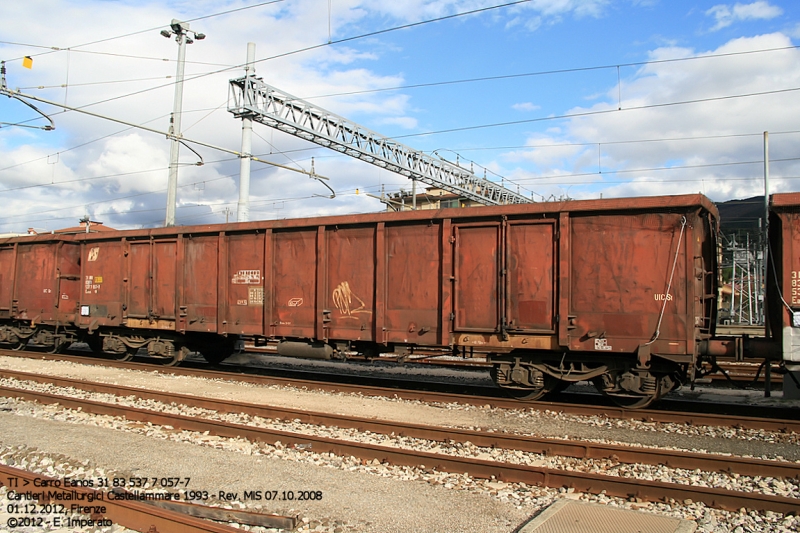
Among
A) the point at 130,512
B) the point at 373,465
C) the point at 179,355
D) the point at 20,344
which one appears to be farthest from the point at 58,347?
the point at 130,512

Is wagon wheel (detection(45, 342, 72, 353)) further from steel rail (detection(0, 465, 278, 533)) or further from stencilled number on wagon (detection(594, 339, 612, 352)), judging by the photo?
stencilled number on wagon (detection(594, 339, 612, 352))

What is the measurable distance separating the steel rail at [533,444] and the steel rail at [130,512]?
3.48 metres

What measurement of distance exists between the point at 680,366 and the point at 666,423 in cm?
Result: 93

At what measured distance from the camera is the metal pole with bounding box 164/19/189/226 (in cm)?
2075

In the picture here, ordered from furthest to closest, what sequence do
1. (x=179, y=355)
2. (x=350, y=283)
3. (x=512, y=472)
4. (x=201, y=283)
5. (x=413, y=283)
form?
(x=179, y=355) → (x=201, y=283) → (x=350, y=283) → (x=413, y=283) → (x=512, y=472)

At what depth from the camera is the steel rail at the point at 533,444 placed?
6.25 metres

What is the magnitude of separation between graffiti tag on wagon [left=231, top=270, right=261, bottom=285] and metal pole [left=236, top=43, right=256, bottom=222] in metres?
8.81

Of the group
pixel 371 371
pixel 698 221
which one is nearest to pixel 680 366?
pixel 698 221

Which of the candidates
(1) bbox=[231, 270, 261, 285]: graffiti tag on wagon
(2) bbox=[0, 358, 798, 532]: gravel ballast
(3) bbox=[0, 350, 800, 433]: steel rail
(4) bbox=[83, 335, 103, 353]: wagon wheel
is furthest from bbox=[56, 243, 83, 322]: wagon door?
(2) bbox=[0, 358, 798, 532]: gravel ballast

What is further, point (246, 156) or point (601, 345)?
point (246, 156)

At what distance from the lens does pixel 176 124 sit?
813 inches

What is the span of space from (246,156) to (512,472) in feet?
56.4

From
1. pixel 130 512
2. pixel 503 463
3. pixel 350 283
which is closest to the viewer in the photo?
pixel 130 512

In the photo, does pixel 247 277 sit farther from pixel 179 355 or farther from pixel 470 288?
pixel 470 288
